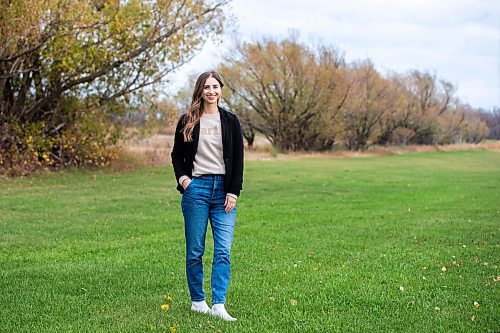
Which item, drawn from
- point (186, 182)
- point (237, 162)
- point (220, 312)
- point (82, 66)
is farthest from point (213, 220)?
point (82, 66)

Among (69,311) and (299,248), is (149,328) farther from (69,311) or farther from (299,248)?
(299,248)

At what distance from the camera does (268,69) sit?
168 feet

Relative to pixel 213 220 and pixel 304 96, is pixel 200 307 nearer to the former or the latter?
pixel 213 220

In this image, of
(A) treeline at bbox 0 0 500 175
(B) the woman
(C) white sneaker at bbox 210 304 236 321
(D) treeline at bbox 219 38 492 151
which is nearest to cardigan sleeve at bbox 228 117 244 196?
(B) the woman

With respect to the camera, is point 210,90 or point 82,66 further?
point 82,66

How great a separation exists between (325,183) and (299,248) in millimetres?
14631

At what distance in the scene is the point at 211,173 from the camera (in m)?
6.12

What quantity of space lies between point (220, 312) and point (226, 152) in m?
1.57

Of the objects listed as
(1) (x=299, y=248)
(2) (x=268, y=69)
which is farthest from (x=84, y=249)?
(2) (x=268, y=69)

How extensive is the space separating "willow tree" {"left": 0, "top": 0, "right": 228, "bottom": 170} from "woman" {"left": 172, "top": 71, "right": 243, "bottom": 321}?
17.2 meters

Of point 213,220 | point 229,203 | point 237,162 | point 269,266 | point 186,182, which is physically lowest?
point 269,266

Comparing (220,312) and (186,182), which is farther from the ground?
(186,182)

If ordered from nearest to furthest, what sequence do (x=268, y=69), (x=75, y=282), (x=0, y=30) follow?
(x=75, y=282)
(x=0, y=30)
(x=268, y=69)

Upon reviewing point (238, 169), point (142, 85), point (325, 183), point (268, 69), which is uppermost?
point (268, 69)
